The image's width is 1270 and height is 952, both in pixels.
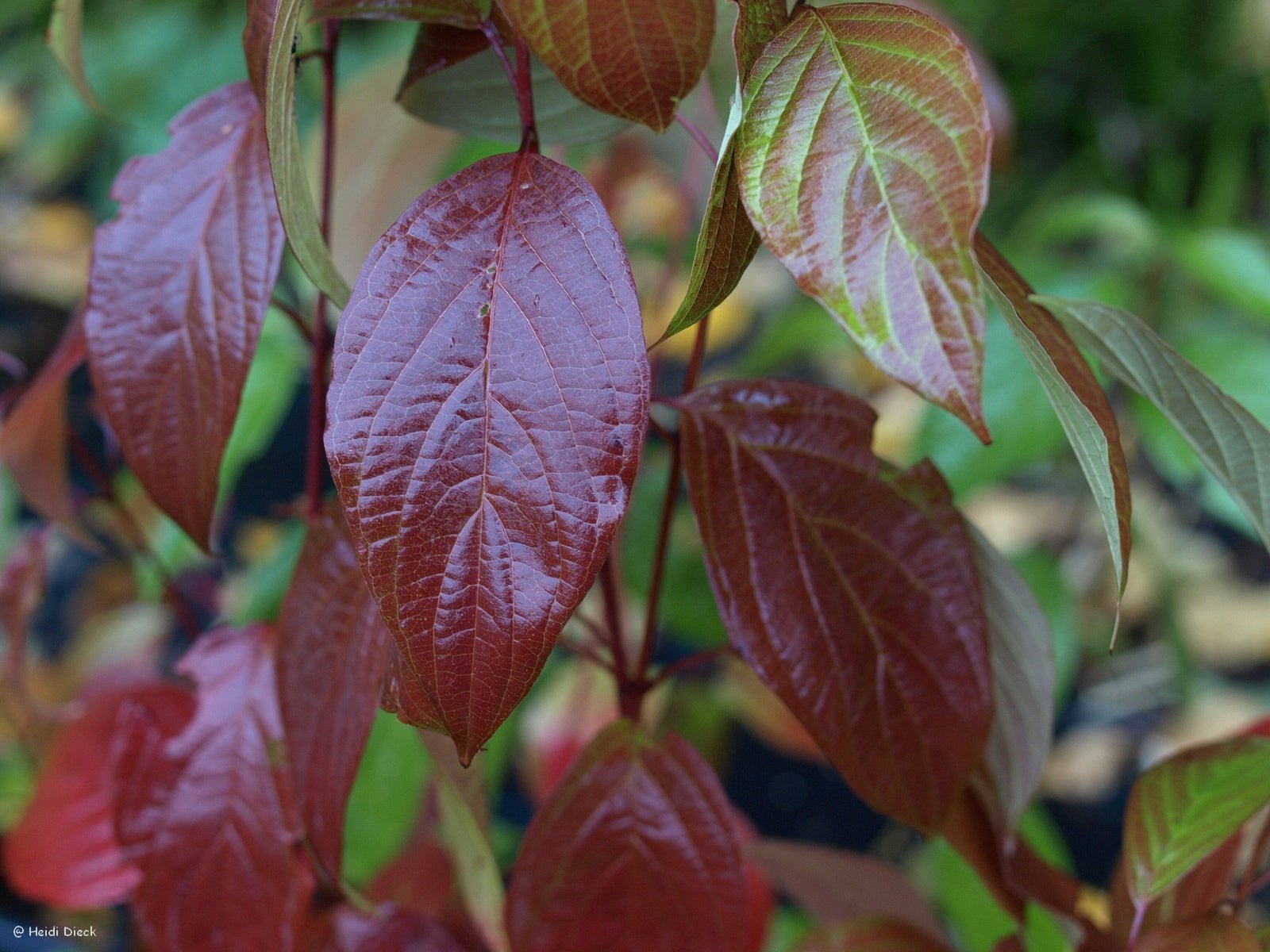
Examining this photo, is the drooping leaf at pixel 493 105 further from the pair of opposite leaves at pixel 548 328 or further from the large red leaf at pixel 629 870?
the large red leaf at pixel 629 870

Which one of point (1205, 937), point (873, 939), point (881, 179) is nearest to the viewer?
point (881, 179)

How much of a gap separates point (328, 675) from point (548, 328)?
0.17 m

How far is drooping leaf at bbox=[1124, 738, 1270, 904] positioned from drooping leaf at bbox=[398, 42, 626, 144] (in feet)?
1.05

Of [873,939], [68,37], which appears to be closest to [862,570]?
[873,939]

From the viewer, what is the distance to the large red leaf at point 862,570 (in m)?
0.36

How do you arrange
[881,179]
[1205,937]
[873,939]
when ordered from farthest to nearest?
1. [873,939]
2. [1205,937]
3. [881,179]

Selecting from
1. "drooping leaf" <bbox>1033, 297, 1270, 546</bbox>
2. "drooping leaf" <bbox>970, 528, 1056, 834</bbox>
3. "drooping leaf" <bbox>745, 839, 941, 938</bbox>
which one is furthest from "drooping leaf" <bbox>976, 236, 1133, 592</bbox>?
"drooping leaf" <bbox>745, 839, 941, 938</bbox>

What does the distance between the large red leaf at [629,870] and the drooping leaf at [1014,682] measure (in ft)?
0.39

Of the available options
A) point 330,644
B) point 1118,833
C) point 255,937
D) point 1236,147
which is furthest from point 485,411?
point 1236,147

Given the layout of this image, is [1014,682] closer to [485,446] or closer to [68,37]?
[485,446]

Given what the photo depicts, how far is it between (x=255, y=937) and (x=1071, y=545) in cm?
100

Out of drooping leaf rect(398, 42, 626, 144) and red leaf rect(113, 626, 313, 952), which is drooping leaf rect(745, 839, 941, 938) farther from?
drooping leaf rect(398, 42, 626, 144)

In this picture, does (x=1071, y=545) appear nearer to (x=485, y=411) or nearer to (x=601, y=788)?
(x=601, y=788)

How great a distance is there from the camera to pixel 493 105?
394mm
